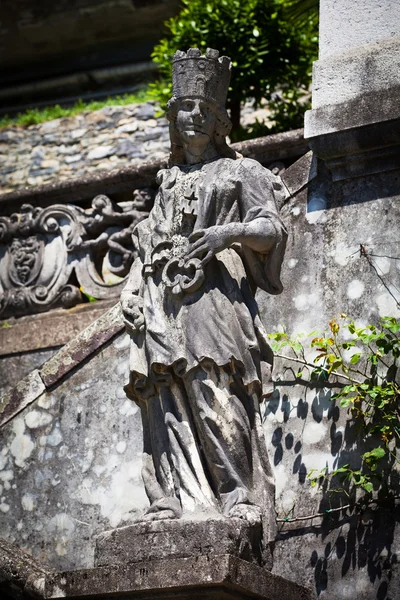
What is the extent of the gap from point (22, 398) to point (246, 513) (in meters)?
3.00

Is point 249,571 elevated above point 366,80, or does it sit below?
below

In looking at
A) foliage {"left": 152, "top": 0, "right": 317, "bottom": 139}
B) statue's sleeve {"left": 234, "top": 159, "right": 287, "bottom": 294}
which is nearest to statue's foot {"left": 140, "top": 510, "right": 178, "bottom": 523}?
statue's sleeve {"left": 234, "top": 159, "right": 287, "bottom": 294}

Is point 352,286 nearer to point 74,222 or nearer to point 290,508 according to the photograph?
point 290,508

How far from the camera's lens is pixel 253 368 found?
22.9 ft

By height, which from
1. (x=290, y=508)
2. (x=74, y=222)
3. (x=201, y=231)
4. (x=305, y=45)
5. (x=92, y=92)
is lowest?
(x=290, y=508)

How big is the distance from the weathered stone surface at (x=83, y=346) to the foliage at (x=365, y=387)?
3.97 feet

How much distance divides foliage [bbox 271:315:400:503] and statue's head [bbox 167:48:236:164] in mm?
1524

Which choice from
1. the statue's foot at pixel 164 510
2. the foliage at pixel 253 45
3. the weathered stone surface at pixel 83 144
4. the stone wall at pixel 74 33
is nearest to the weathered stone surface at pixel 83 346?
the statue's foot at pixel 164 510

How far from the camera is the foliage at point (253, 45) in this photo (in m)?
13.0

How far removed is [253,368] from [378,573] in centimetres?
158

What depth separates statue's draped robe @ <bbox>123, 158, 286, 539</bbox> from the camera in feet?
22.5

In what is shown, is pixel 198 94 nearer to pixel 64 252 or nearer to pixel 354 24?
pixel 354 24

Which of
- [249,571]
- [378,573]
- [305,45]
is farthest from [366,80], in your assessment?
[305,45]

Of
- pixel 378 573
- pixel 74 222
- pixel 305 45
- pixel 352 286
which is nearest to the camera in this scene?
pixel 378 573
